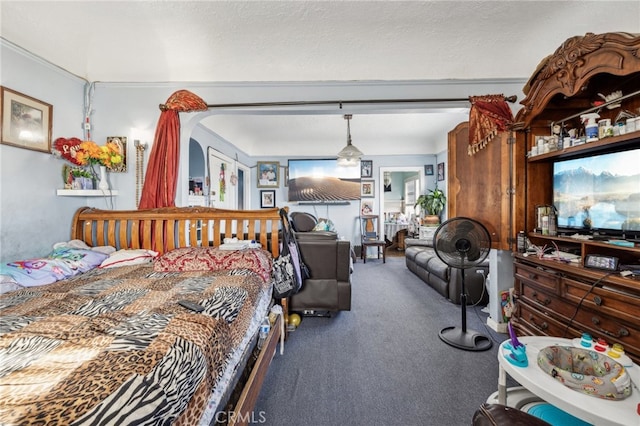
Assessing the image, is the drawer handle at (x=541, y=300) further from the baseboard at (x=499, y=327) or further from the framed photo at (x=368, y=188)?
the framed photo at (x=368, y=188)

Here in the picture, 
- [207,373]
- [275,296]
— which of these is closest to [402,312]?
[275,296]

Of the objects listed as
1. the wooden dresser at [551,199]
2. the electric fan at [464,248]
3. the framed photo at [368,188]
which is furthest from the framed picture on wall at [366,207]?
the wooden dresser at [551,199]

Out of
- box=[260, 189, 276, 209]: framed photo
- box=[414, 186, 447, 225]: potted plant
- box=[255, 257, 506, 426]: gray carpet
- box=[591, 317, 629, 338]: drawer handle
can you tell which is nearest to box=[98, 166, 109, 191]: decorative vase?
box=[255, 257, 506, 426]: gray carpet

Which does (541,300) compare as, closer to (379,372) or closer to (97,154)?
(379,372)

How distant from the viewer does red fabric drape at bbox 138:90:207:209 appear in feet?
8.30

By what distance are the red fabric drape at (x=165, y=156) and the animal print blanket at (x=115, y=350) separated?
1.15 metres

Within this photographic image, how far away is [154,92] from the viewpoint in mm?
2658

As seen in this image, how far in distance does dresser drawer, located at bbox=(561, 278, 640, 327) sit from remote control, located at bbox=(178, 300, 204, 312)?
7.15 ft

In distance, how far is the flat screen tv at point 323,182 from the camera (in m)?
5.87

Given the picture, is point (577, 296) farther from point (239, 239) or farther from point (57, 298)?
point (57, 298)

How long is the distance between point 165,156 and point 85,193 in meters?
0.77

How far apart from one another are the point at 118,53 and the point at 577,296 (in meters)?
4.11

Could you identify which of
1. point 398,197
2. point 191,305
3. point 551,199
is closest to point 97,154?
point 191,305

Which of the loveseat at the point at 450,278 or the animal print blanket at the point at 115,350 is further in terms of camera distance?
the loveseat at the point at 450,278
